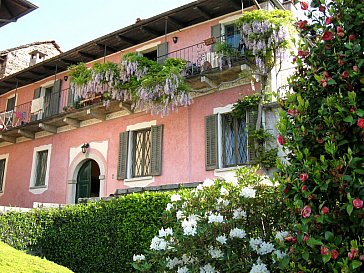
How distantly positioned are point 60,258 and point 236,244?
18.9ft

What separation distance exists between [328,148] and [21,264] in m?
3.82

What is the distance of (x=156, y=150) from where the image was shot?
11703mm

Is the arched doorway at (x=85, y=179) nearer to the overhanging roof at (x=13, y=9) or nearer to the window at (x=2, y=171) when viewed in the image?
the window at (x=2, y=171)

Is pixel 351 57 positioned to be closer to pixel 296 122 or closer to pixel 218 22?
pixel 296 122

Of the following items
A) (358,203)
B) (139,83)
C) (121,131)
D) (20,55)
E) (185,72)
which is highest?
(20,55)

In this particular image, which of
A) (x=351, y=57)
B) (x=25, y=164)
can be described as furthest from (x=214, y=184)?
(x=25, y=164)

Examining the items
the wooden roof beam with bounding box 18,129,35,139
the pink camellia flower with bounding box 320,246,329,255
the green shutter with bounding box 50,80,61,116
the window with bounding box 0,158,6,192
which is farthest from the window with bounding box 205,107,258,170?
the window with bounding box 0,158,6,192

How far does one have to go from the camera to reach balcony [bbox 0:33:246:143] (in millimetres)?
10391

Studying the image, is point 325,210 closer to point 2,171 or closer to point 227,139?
point 227,139

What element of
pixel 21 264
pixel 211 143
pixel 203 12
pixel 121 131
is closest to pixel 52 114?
pixel 121 131

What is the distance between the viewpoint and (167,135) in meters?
11.7

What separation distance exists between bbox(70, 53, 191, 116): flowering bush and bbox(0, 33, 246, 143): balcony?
1.76 ft

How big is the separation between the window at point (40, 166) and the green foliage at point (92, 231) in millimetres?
6662

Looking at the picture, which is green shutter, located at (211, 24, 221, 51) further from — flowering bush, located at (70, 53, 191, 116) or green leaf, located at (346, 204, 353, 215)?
green leaf, located at (346, 204, 353, 215)
